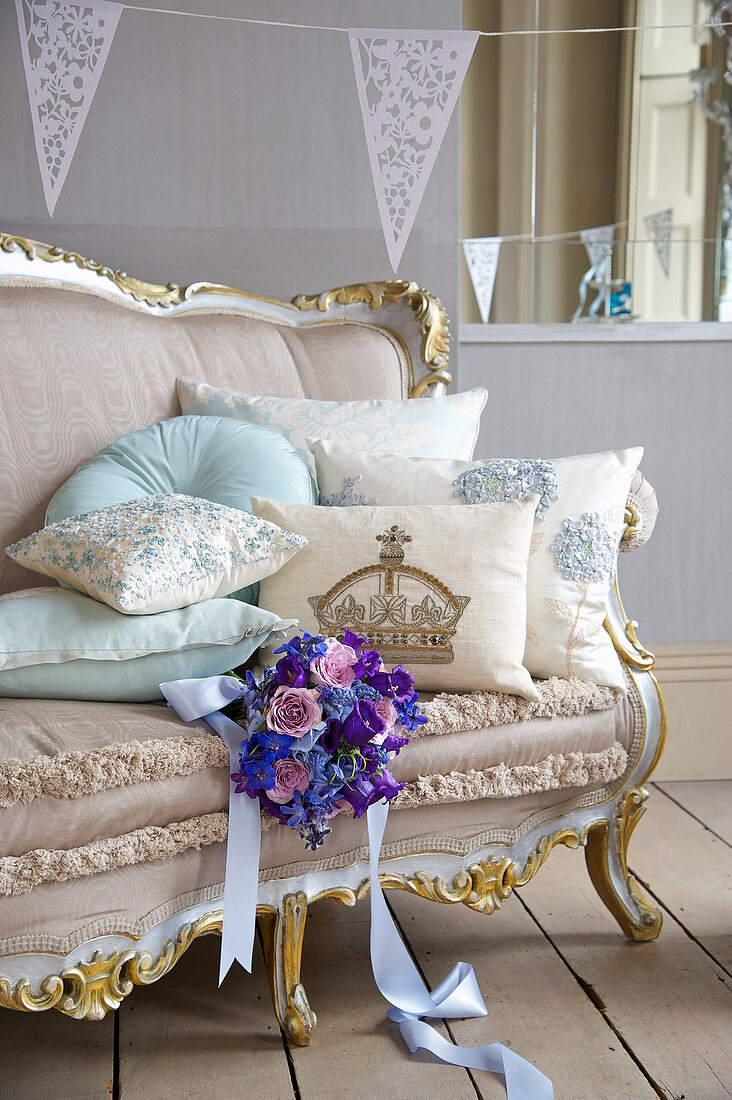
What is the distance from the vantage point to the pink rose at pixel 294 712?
112 centimetres

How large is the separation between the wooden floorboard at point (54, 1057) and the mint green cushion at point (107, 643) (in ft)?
1.48

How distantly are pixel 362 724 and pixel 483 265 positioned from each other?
1954 mm

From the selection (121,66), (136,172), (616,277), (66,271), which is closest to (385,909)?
(66,271)

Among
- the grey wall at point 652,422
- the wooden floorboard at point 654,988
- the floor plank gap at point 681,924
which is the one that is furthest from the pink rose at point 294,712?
the grey wall at point 652,422

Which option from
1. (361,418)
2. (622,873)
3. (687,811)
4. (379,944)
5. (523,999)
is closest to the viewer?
(379,944)

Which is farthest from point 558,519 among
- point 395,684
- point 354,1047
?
point 354,1047

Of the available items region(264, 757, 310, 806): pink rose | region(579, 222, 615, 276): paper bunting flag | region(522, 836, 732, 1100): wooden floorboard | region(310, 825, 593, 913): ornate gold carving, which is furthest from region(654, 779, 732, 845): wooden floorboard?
region(579, 222, 615, 276): paper bunting flag

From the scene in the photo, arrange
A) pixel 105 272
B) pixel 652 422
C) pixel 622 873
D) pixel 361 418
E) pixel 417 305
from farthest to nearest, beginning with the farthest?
1. pixel 652 422
2. pixel 417 305
3. pixel 105 272
4. pixel 361 418
5. pixel 622 873

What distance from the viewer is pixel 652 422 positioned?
228cm

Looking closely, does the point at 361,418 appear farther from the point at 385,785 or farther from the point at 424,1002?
the point at 424,1002

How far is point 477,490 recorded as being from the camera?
1.45 m

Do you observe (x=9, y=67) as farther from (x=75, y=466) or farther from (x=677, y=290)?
(x=677, y=290)

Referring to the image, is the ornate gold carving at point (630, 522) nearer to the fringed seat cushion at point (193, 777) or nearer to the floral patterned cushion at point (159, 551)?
the fringed seat cushion at point (193, 777)

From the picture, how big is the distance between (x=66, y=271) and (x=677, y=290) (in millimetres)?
1774
